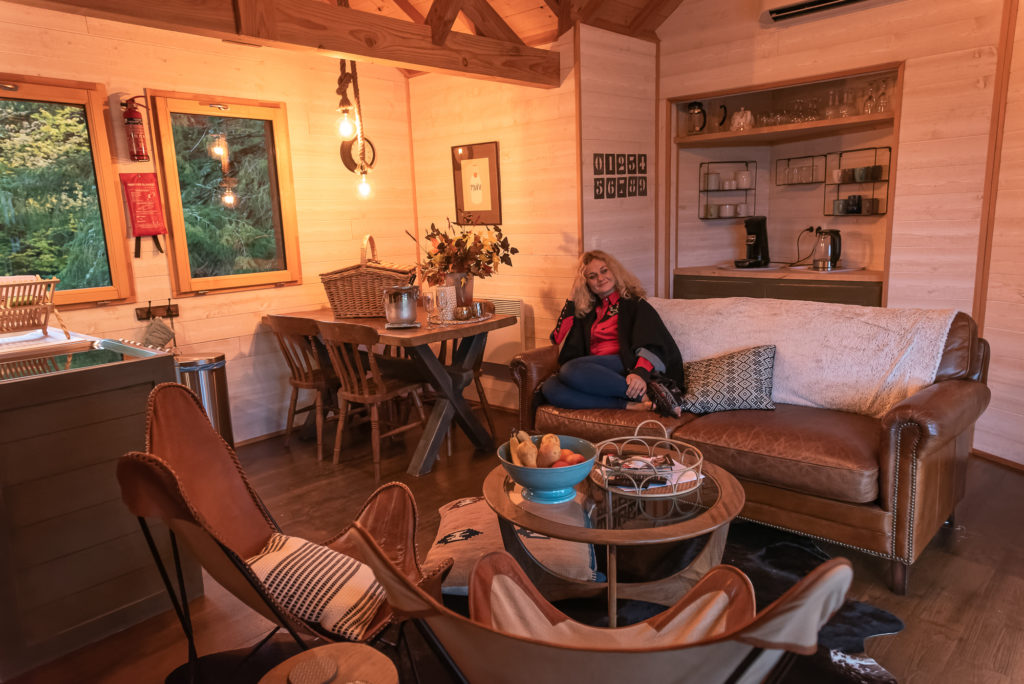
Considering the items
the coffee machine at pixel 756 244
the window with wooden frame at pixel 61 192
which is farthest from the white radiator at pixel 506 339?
the window with wooden frame at pixel 61 192

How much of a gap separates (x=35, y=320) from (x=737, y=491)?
2.71 meters

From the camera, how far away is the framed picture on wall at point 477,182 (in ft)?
15.5

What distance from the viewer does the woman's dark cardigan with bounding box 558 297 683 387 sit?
3.39 m

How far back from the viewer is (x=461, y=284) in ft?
12.7

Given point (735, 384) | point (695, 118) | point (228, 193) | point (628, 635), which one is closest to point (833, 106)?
point (695, 118)

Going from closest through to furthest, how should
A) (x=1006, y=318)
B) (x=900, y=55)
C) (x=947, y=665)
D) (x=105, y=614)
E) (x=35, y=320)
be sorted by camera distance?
(x=947, y=665)
(x=105, y=614)
(x=35, y=320)
(x=1006, y=318)
(x=900, y=55)

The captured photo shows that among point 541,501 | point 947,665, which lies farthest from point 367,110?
point 947,665

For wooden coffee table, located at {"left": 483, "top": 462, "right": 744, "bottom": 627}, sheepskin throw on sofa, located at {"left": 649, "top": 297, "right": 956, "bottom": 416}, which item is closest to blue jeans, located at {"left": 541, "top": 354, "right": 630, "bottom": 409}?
sheepskin throw on sofa, located at {"left": 649, "top": 297, "right": 956, "bottom": 416}

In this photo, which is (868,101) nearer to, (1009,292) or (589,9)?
(1009,292)

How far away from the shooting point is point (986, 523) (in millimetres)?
2898

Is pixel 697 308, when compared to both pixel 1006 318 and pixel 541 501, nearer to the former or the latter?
pixel 1006 318

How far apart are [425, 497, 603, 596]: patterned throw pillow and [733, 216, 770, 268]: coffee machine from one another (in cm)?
307

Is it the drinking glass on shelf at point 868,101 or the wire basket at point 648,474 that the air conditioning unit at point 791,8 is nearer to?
the drinking glass on shelf at point 868,101

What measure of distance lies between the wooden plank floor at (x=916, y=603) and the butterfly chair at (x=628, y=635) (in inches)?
42.7
